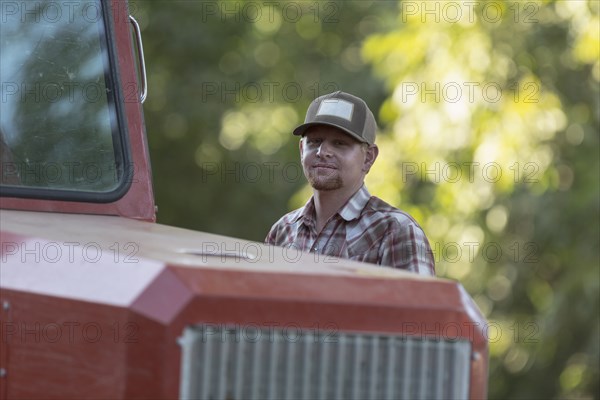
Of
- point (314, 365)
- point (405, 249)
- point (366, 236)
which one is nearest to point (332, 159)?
point (366, 236)

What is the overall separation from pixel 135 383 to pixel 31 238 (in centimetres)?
77

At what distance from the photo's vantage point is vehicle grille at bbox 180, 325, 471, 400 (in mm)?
3525

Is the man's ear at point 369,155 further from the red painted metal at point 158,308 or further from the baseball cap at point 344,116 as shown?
the red painted metal at point 158,308

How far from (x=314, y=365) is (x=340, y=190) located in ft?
6.15

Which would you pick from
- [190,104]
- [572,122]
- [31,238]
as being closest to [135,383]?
[31,238]

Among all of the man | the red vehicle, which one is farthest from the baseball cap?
the red vehicle

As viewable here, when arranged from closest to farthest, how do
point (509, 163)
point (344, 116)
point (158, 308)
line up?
point (158, 308)
point (344, 116)
point (509, 163)

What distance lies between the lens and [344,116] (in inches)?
213

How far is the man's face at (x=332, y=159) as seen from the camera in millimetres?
5402

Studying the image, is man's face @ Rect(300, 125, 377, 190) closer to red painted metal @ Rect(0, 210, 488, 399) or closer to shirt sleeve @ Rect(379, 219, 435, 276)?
shirt sleeve @ Rect(379, 219, 435, 276)

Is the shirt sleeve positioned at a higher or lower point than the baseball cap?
lower

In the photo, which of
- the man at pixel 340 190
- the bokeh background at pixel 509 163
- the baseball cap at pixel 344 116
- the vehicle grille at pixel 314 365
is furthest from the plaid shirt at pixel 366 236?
the bokeh background at pixel 509 163

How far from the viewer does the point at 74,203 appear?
4820 mm

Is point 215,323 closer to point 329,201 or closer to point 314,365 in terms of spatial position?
point 314,365
